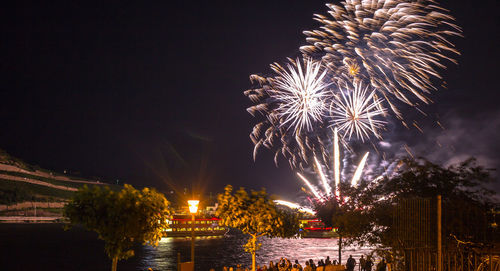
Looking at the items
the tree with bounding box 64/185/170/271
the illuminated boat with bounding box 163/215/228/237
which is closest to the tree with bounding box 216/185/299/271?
the tree with bounding box 64/185/170/271

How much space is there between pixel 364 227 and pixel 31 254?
181 feet

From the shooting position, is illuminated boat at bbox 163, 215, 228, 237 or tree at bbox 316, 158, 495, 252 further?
illuminated boat at bbox 163, 215, 228, 237

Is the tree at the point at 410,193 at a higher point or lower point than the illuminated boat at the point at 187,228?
higher

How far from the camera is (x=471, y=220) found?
1534 cm

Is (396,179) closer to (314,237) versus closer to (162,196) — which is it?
(162,196)

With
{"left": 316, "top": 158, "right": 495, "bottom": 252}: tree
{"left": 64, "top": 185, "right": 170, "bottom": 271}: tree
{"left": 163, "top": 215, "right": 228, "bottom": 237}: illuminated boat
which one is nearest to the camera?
{"left": 64, "top": 185, "right": 170, "bottom": 271}: tree

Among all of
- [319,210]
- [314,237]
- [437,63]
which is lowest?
[314,237]

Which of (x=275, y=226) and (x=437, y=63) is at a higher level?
(x=437, y=63)

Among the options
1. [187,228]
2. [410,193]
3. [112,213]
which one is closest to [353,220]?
[410,193]

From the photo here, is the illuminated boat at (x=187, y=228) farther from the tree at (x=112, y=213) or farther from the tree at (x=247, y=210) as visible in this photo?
the tree at (x=112, y=213)

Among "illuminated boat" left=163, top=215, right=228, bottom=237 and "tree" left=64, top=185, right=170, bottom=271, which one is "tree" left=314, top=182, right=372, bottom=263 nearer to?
"tree" left=64, top=185, right=170, bottom=271

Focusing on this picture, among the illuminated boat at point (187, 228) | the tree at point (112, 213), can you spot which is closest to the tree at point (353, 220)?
the tree at point (112, 213)

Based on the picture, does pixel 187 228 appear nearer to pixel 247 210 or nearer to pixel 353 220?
pixel 353 220

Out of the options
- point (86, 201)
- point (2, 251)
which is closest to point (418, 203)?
point (86, 201)
